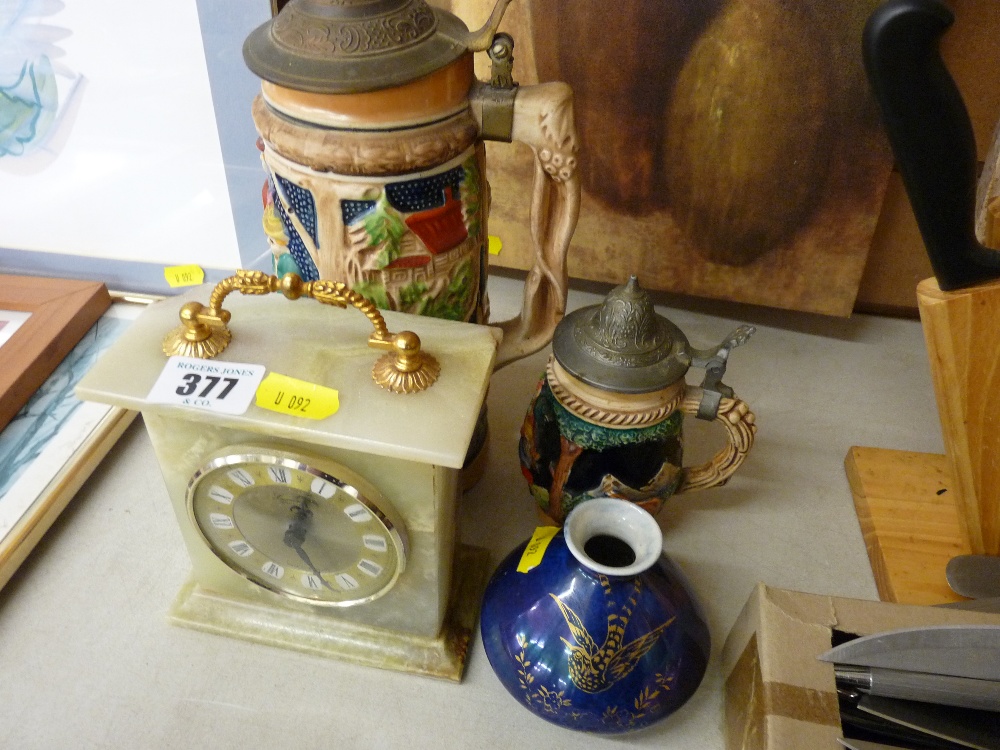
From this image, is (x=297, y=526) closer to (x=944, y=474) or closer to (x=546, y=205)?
(x=546, y=205)

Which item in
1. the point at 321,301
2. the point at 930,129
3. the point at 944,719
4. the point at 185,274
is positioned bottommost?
the point at 944,719

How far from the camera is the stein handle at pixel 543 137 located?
645 mm

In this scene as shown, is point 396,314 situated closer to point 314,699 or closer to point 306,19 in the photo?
point 306,19

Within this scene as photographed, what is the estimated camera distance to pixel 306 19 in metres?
0.62

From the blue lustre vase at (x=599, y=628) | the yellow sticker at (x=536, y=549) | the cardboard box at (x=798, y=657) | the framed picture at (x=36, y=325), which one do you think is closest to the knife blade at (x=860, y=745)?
the cardboard box at (x=798, y=657)

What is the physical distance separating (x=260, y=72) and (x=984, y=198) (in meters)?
0.65

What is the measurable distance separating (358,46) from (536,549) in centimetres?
46

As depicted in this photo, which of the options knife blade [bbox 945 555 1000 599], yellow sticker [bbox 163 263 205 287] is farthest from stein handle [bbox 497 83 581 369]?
knife blade [bbox 945 555 1000 599]

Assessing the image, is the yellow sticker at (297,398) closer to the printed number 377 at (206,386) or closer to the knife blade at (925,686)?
the printed number 377 at (206,386)

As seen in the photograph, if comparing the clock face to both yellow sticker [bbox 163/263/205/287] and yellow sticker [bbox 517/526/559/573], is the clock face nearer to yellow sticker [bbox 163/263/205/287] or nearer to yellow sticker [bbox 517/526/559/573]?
yellow sticker [bbox 517/526/559/573]

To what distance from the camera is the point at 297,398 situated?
576 millimetres

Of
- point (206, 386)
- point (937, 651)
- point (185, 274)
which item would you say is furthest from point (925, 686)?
point (185, 274)

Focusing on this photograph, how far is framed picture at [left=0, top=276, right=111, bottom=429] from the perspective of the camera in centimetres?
98

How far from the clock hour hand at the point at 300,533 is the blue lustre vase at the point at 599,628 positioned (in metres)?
0.18
